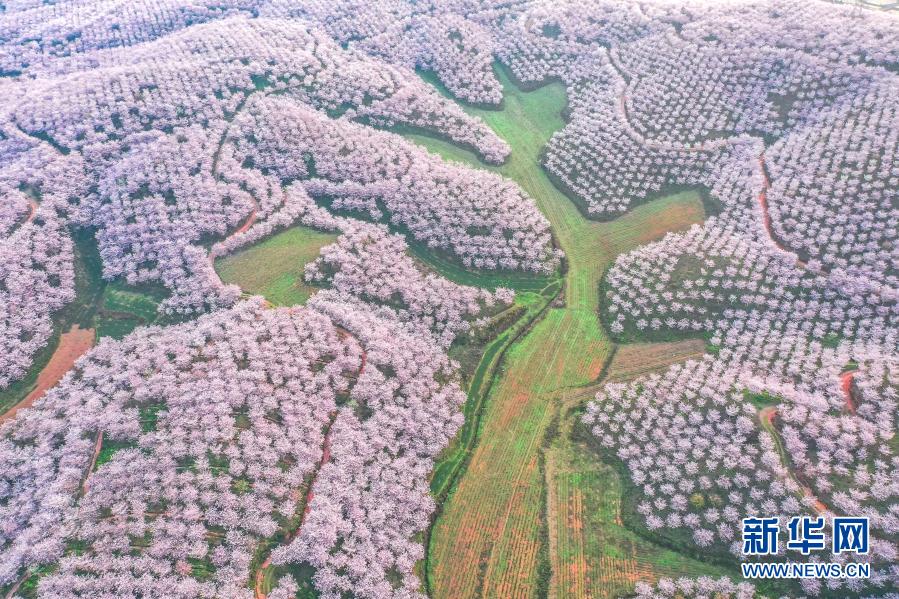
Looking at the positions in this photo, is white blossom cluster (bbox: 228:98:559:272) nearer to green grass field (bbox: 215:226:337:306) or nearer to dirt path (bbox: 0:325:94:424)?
green grass field (bbox: 215:226:337:306)

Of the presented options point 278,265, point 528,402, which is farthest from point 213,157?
point 528,402

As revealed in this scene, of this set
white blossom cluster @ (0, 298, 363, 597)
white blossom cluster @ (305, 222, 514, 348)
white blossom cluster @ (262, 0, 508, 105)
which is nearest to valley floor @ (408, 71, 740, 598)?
white blossom cluster @ (305, 222, 514, 348)

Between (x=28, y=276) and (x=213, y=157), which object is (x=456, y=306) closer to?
(x=213, y=157)

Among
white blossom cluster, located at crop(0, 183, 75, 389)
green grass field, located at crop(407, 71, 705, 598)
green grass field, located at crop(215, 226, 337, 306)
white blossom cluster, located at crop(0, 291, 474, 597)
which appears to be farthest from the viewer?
green grass field, located at crop(215, 226, 337, 306)

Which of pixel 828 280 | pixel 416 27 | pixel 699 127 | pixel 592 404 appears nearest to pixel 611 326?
pixel 592 404

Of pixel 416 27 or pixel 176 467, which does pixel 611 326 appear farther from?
pixel 416 27
